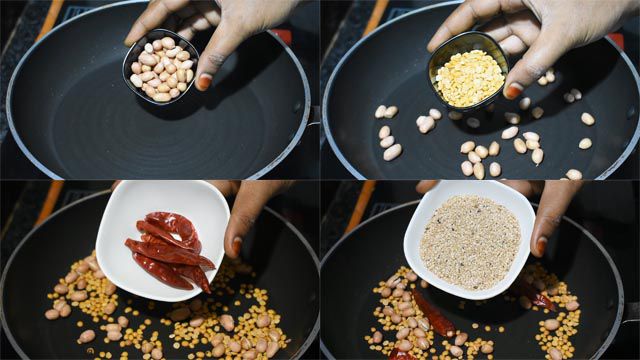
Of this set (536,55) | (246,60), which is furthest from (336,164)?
(536,55)

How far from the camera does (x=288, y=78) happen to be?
1037 mm

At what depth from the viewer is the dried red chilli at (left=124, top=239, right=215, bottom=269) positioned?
2.99 ft

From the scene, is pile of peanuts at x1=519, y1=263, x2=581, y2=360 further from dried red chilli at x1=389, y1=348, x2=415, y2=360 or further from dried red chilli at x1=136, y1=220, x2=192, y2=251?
dried red chilli at x1=136, y1=220, x2=192, y2=251

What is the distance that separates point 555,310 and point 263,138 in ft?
1.87

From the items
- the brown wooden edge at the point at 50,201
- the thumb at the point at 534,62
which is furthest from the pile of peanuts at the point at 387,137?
the brown wooden edge at the point at 50,201

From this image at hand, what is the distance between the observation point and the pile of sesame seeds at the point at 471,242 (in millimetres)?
919

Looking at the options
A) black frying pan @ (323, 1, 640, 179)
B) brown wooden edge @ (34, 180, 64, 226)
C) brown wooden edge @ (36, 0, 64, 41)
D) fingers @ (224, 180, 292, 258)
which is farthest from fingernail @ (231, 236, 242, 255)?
brown wooden edge @ (36, 0, 64, 41)

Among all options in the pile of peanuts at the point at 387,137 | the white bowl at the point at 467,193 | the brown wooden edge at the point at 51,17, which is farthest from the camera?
the brown wooden edge at the point at 51,17

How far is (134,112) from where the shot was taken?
1020 mm

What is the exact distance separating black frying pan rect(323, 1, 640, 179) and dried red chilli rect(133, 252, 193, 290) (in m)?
0.33

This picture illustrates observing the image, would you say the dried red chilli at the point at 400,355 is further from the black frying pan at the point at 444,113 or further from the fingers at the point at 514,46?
the fingers at the point at 514,46

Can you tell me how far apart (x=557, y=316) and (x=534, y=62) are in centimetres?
42

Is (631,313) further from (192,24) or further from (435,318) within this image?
(192,24)

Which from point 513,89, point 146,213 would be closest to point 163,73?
point 146,213
